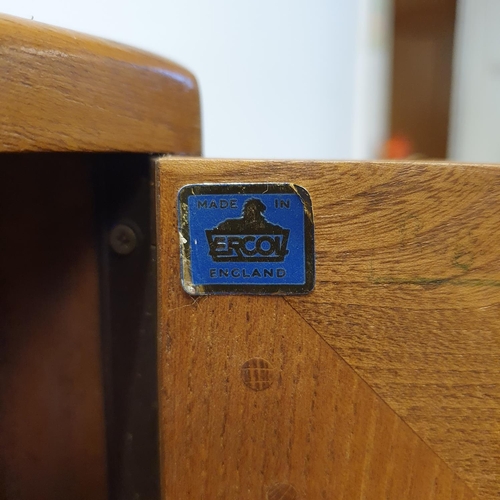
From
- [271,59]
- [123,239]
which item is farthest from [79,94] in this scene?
A: [271,59]

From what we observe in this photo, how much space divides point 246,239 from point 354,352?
83 mm

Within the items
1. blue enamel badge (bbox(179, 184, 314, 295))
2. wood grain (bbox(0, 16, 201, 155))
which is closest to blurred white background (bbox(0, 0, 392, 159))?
wood grain (bbox(0, 16, 201, 155))

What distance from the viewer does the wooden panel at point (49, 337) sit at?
1.02ft

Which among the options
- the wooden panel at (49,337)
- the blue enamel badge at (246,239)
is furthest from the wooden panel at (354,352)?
the wooden panel at (49,337)

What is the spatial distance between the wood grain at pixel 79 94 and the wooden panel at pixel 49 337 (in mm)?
63

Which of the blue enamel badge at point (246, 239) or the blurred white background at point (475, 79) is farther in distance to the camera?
the blurred white background at point (475, 79)

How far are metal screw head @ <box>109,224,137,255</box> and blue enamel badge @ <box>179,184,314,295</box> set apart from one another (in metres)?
0.11

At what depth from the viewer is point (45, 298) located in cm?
32

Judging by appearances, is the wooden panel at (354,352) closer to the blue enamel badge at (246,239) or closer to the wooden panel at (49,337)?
the blue enamel badge at (246,239)

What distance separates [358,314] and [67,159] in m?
0.23

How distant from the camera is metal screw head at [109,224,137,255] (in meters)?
0.32

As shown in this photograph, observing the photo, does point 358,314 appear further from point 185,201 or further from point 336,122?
point 336,122

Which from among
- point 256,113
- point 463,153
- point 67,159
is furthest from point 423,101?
point 67,159

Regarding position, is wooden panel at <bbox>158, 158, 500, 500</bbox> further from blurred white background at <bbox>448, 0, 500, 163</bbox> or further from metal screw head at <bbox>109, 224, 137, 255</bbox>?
blurred white background at <bbox>448, 0, 500, 163</bbox>
